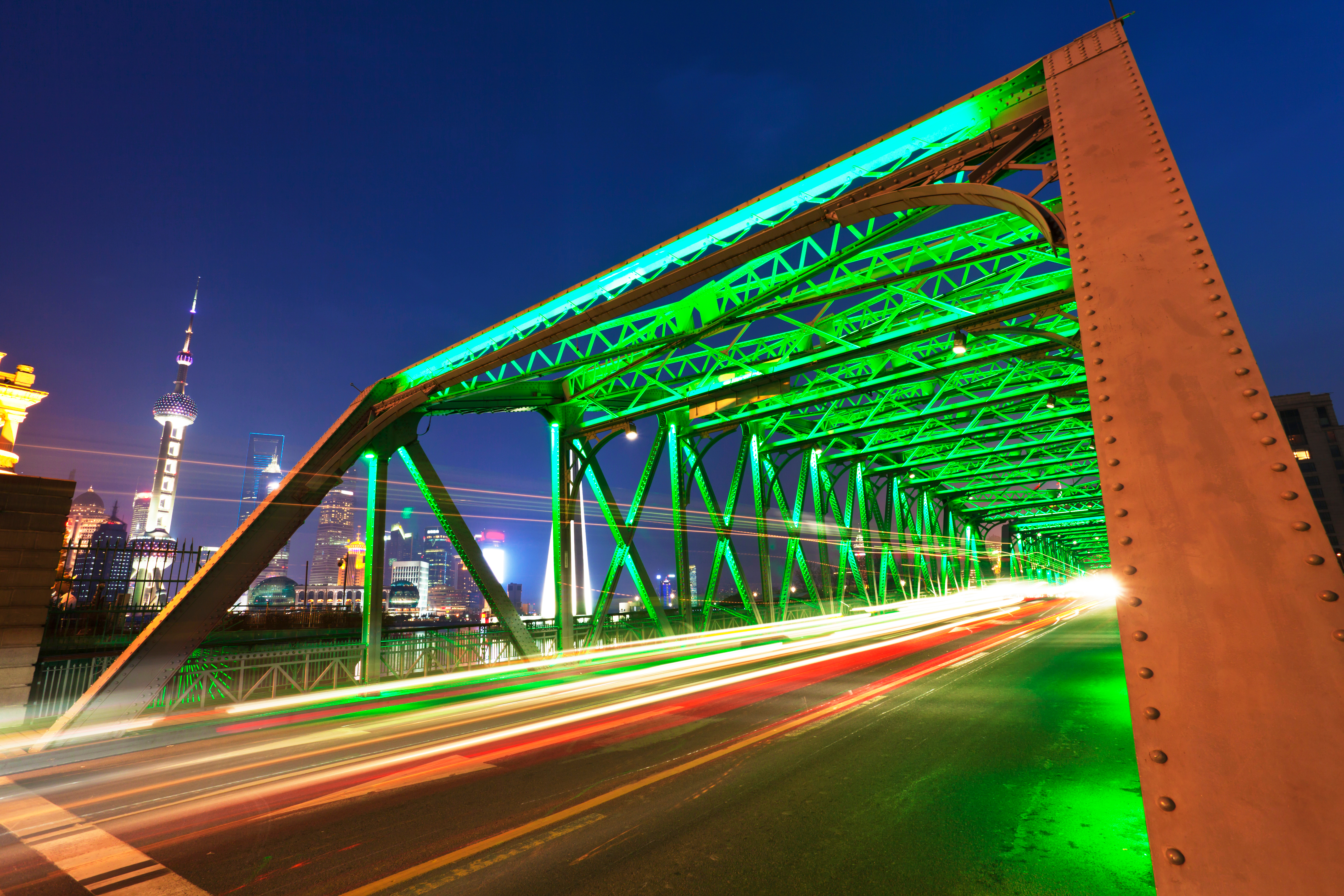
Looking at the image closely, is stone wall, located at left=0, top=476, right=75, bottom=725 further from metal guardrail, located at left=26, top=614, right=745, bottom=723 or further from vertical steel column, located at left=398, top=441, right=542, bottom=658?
vertical steel column, located at left=398, top=441, right=542, bottom=658

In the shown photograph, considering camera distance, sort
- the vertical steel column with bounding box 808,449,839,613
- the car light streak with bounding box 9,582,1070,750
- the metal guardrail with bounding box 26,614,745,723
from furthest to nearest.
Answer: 1. the vertical steel column with bounding box 808,449,839,613
2. the metal guardrail with bounding box 26,614,745,723
3. the car light streak with bounding box 9,582,1070,750

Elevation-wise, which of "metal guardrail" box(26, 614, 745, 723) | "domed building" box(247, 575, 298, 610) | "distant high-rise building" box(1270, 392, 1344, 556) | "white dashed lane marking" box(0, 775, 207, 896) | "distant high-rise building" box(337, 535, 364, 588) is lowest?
"white dashed lane marking" box(0, 775, 207, 896)

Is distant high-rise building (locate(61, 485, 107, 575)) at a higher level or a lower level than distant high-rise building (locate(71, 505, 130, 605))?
higher

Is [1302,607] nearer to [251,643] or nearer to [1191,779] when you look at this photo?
[1191,779]

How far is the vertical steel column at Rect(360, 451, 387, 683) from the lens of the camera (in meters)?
13.7

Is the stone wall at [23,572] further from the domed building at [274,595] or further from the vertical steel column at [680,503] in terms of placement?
the vertical steel column at [680,503]

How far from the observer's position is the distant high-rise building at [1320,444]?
83438mm

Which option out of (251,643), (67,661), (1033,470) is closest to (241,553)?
(67,661)

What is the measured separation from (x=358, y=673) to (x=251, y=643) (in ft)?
11.2

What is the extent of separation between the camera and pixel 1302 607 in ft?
Result: 6.34

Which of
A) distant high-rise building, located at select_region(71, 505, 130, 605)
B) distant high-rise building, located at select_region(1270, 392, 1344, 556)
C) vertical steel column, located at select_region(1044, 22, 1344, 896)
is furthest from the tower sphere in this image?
distant high-rise building, located at select_region(1270, 392, 1344, 556)

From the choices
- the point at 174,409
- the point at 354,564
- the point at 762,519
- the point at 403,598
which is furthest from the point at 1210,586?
the point at 174,409

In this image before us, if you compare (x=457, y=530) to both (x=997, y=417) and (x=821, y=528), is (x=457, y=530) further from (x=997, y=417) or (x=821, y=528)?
(x=997, y=417)

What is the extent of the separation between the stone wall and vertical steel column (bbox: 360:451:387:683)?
4.97 m
